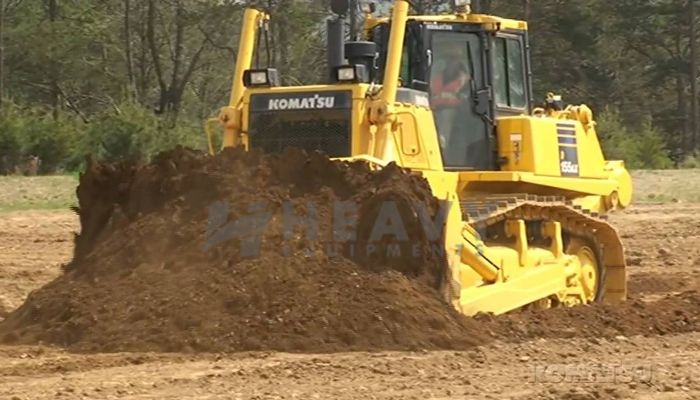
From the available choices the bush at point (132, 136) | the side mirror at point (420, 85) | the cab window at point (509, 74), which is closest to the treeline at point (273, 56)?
the bush at point (132, 136)

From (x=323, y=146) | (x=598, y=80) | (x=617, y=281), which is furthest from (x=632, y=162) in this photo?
(x=323, y=146)

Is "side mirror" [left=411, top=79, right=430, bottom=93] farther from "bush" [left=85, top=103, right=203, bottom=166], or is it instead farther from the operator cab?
"bush" [left=85, top=103, right=203, bottom=166]

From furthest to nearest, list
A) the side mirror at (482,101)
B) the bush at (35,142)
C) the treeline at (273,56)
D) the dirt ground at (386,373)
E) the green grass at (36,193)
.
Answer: the treeline at (273,56)
the bush at (35,142)
the green grass at (36,193)
the side mirror at (482,101)
the dirt ground at (386,373)

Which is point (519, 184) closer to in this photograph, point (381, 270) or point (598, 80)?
point (381, 270)

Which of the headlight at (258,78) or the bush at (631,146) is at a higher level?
the headlight at (258,78)

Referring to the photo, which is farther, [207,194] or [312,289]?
[207,194]

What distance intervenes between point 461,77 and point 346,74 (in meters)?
1.40

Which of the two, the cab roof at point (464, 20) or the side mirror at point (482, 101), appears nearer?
the cab roof at point (464, 20)

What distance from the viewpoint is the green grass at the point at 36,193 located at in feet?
79.0

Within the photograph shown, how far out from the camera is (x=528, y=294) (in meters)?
10.9

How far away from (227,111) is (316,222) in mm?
2131

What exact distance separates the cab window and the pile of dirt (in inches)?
93.8

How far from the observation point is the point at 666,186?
2786cm

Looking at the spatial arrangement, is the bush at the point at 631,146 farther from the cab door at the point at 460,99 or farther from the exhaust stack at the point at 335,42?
the exhaust stack at the point at 335,42
